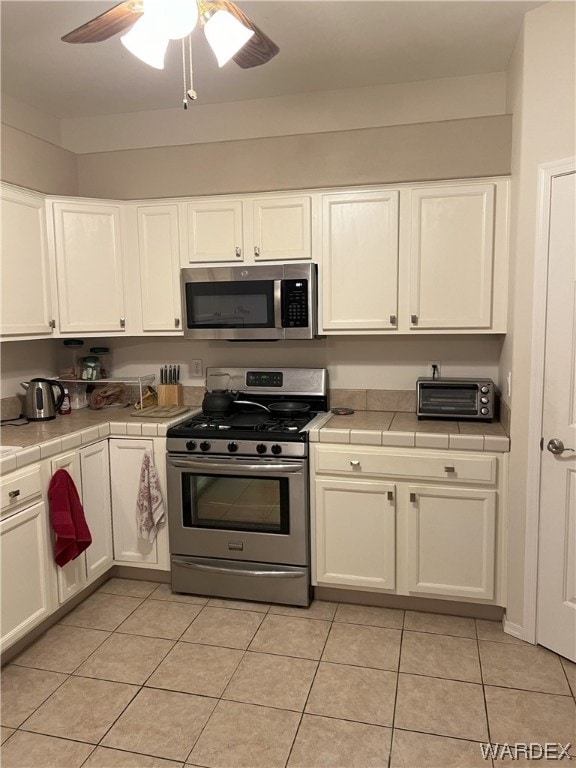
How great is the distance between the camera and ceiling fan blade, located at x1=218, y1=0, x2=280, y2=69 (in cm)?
176

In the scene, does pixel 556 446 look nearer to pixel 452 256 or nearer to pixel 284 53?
pixel 452 256

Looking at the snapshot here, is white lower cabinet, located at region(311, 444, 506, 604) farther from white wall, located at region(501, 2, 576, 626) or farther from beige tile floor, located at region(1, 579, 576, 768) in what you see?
beige tile floor, located at region(1, 579, 576, 768)

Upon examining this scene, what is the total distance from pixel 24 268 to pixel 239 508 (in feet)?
5.58

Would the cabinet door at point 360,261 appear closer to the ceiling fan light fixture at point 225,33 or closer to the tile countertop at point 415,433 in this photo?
the tile countertop at point 415,433

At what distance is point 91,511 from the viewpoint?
288 centimetres

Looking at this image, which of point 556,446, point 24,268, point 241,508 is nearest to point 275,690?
point 241,508

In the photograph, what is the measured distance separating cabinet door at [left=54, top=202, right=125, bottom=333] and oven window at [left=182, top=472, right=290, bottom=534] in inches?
43.1

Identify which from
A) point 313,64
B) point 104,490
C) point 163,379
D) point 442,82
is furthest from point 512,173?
point 104,490

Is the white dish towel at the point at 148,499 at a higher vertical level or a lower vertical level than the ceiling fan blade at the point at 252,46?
lower

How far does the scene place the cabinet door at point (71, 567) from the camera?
8.63 ft

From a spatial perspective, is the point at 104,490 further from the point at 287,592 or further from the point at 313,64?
the point at 313,64

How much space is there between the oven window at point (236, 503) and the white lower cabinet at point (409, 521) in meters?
0.19

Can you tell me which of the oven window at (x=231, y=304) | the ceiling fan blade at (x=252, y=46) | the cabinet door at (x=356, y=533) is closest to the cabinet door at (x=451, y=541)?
the cabinet door at (x=356, y=533)

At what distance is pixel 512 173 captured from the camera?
263 centimetres
